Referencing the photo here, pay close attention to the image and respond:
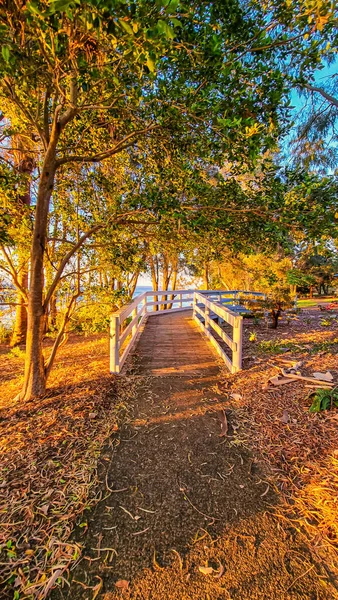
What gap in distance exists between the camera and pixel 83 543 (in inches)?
67.2

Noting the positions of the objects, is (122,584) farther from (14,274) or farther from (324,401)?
(14,274)

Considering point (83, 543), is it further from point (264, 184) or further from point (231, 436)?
point (264, 184)

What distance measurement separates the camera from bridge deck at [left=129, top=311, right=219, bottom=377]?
4902mm

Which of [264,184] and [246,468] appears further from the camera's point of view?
[264,184]

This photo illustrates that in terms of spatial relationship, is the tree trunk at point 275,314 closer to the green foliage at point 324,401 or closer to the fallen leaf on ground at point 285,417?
the green foliage at point 324,401

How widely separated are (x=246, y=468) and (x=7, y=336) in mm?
8793

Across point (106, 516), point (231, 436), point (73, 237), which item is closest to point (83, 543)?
point (106, 516)

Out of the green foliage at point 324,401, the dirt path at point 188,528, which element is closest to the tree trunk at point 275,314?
the green foliage at point 324,401

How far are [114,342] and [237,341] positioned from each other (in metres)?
2.11

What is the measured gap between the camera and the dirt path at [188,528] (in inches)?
57.3

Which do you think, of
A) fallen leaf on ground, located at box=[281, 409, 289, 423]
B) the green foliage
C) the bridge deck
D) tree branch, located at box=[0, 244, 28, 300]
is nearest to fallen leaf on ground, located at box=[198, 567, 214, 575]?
fallen leaf on ground, located at box=[281, 409, 289, 423]

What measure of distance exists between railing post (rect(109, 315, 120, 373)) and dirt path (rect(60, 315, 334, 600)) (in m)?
1.40

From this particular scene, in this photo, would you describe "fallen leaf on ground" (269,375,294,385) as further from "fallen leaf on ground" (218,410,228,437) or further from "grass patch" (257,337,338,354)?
"grass patch" (257,337,338,354)

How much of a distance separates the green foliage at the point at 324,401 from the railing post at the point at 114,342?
2965 mm
